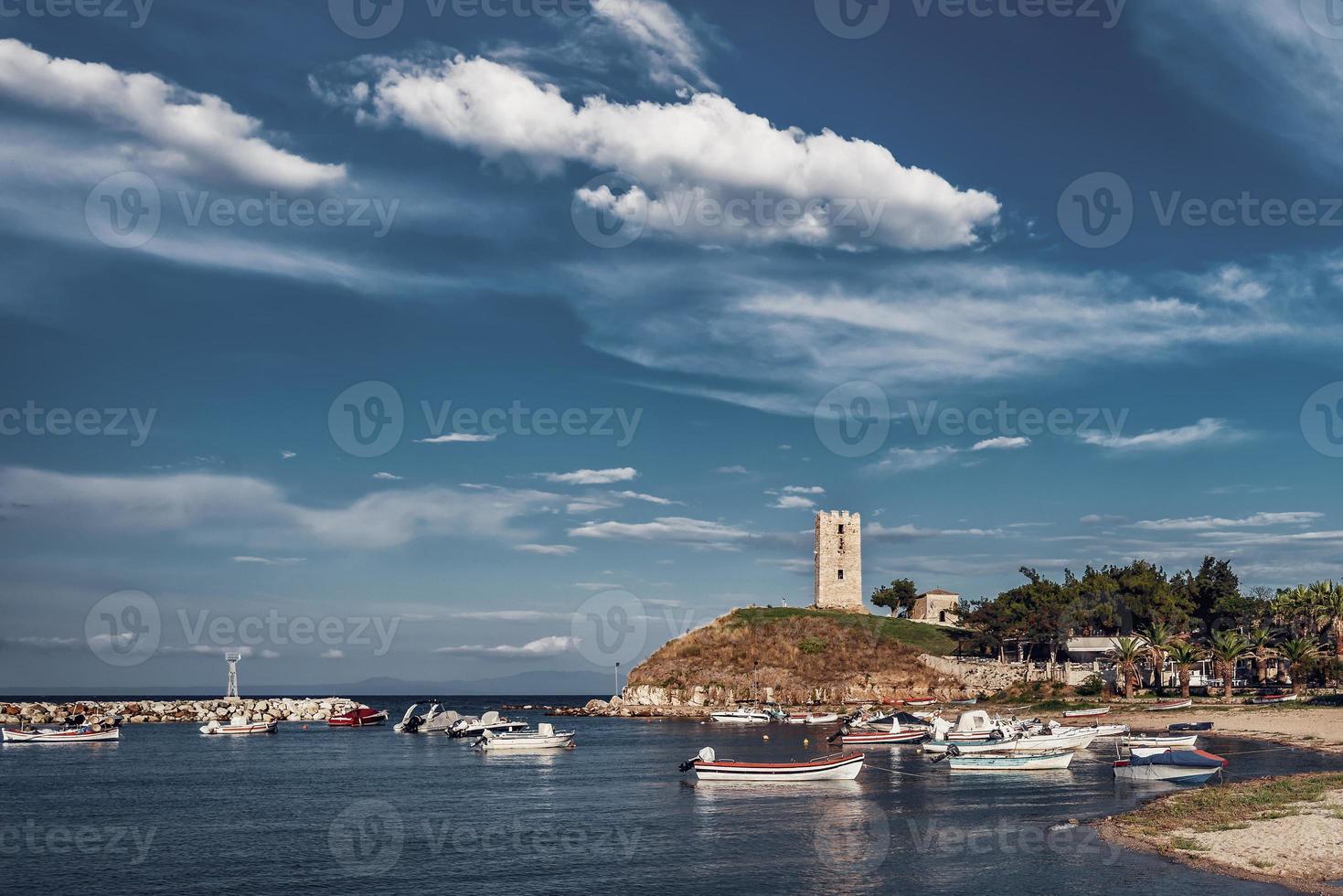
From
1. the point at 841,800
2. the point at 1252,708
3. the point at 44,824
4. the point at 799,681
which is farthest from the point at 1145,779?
the point at 799,681

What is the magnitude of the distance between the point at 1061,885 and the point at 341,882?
90.3 ft

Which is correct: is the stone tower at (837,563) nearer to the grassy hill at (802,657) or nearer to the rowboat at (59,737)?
the grassy hill at (802,657)

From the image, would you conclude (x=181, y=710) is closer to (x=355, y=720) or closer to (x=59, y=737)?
(x=355, y=720)

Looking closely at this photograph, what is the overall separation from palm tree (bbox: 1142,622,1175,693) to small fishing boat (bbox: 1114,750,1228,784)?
2211 inches

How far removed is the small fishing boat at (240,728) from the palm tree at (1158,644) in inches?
4313

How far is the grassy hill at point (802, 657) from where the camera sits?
149m

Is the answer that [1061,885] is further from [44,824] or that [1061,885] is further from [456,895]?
[44,824]

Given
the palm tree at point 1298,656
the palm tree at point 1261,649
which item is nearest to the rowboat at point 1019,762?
the palm tree at point 1298,656

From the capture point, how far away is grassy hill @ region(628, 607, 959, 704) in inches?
5861

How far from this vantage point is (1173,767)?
58406mm

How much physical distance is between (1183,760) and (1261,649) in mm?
61808

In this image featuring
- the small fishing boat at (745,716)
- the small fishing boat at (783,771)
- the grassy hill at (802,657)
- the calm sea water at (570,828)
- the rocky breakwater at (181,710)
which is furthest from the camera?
the rocky breakwater at (181,710)

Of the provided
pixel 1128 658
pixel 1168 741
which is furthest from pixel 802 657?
pixel 1168 741

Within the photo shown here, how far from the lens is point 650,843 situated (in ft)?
154
